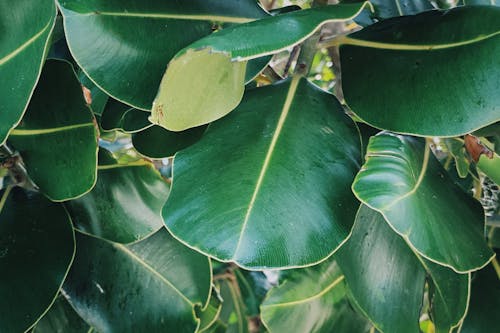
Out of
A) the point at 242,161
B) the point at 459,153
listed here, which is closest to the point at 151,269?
the point at 242,161

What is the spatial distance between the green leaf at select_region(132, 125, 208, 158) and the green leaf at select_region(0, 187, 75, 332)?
125 millimetres

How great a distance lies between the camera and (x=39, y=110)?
0.63 meters

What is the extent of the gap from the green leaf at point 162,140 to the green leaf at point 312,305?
258 millimetres

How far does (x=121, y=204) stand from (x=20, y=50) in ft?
0.71

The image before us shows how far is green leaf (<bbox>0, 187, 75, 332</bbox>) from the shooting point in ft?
1.93

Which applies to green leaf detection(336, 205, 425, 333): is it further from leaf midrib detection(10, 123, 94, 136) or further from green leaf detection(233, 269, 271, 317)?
green leaf detection(233, 269, 271, 317)

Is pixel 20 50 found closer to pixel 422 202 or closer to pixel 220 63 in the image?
pixel 220 63

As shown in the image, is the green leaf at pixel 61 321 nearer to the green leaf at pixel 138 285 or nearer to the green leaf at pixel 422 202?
the green leaf at pixel 138 285

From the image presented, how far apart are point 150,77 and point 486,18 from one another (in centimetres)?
32

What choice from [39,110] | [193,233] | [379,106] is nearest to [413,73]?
[379,106]

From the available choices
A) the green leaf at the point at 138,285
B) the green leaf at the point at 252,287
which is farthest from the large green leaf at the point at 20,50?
the green leaf at the point at 252,287

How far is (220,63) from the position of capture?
0.49 metres

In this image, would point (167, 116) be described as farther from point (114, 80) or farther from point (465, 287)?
point (465, 287)

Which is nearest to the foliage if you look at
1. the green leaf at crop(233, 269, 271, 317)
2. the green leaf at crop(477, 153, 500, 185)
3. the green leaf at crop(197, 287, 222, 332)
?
the green leaf at crop(477, 153, 500, 185)
